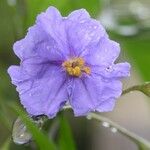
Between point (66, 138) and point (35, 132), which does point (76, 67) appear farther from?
point (66, 138)

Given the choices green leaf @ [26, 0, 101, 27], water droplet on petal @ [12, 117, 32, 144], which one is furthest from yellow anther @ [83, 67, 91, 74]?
green leaf @ [26, 0, 101, 27]

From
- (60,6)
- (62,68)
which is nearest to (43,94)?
(62,68)

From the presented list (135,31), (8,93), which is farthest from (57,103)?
(135,31)

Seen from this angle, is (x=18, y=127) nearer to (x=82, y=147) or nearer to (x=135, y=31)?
(x=135, y=31)

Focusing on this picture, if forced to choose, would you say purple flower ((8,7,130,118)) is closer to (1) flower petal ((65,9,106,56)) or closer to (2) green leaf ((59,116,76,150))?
(1) flower petal ((65,9,106,56))

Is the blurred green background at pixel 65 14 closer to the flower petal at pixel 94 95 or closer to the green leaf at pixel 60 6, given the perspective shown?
the green leaf at pixel 60 6

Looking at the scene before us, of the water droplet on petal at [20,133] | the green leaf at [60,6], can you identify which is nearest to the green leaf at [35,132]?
the water droplet on petal at [20,133]
